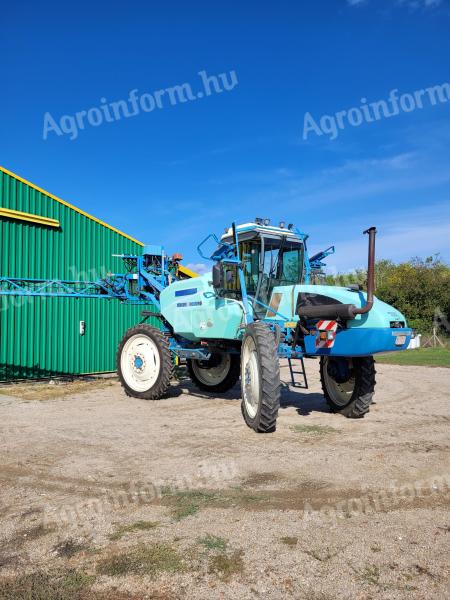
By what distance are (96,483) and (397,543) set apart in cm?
287

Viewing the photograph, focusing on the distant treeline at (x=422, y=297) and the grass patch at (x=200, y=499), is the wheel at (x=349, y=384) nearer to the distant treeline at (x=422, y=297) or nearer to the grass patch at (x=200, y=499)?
the grass patch at (x=200, y=499)

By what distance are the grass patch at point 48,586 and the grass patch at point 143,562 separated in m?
0.16

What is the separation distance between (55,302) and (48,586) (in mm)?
13267

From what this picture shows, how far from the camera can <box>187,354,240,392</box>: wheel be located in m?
10.9

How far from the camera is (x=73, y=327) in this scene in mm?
15914

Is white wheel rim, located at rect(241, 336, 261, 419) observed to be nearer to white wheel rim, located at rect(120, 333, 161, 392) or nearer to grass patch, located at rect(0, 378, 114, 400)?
white wheel rim, located at rect(120, 333, 161, 392)

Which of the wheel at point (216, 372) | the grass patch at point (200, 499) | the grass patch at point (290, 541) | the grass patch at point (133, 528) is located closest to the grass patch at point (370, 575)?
the grass patch at point (290, 541)

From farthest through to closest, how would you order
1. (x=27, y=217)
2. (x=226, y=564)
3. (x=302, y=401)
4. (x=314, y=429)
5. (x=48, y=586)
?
(x=27, y=217), (x=302, y=401), (x=314, y=429), (x=226, y=564), (x=48, y=586)

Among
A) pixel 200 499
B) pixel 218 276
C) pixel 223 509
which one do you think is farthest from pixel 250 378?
pixel 223 509

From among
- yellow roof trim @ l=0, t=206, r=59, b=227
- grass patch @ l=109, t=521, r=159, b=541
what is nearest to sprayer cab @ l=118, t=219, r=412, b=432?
grass patch @ l=109, t=521, r=159, b=541

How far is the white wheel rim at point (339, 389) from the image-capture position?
8.23 metres

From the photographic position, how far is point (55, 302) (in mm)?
15445

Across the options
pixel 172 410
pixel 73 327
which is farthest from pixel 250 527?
pixel 73 327

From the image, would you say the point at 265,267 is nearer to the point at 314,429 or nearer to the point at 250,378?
the point at 250,378
